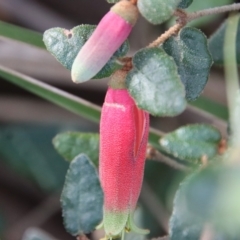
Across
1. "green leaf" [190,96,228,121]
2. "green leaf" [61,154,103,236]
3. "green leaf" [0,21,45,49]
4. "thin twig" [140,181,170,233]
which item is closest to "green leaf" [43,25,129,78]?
"green leaf" [61,154,103,236]

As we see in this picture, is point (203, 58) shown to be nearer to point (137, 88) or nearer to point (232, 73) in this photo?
point (137, 88)

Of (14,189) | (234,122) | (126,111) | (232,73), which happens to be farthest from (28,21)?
(126,111)

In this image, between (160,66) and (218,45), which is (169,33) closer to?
(160,66)

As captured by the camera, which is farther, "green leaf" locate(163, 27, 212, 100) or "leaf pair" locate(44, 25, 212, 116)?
"green leaf" locate(163, 27, 212, 100)

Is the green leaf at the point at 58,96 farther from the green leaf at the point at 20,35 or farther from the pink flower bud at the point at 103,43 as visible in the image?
the pink flower bud at the point at 103,43

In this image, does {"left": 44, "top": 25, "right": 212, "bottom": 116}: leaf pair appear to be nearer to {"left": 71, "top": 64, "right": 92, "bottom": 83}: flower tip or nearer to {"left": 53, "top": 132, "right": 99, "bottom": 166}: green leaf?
{"left": 71, "top": 64, "right": 92, "bottom": 83}: flower tip

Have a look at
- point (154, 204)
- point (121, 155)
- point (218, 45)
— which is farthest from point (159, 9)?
point (154, 204)

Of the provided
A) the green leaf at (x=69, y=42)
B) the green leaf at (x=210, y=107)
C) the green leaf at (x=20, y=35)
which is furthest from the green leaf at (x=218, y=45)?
the green leaf at (x=69, y=42)
